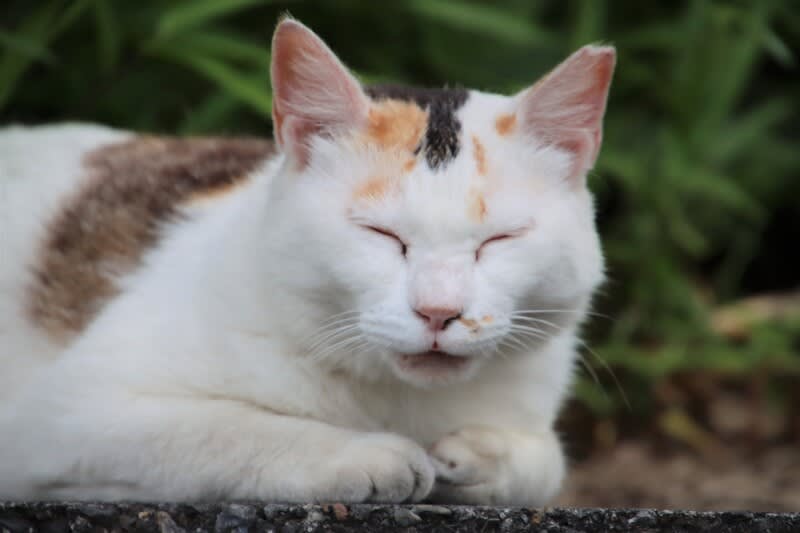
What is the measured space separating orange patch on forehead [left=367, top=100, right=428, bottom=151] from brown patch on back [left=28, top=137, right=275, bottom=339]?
27.5 inches

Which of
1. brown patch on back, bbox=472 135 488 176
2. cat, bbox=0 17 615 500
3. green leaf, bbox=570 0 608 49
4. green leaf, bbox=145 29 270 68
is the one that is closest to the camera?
cat, bbox=0 17 615 500

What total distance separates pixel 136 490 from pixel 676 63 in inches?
121

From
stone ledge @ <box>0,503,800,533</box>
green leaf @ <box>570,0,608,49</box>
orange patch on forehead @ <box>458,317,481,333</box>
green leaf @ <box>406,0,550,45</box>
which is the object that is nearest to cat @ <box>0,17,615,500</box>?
orange patch on forehead @ <box>458,317,481,333</box>

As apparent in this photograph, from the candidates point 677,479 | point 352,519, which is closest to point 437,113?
point 352,519

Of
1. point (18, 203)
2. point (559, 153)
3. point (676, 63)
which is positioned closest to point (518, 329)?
point (559, 153)

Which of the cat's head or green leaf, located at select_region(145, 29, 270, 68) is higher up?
green leaf, located at select_region(145, 29, 270, 68)

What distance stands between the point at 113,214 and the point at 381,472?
115 cm

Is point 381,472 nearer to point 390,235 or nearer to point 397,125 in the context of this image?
point 390,235

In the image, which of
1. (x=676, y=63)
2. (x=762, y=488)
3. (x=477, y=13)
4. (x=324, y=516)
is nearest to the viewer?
(x=324, y=516)

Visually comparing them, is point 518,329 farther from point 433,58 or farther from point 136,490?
point 433,58

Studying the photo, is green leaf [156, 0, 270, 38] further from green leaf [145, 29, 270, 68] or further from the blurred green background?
the blurred green background

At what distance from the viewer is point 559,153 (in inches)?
101

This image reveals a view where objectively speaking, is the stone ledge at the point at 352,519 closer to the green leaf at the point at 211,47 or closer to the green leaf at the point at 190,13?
the green leaf at the point at 190,13

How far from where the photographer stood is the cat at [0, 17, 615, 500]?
229 cm
